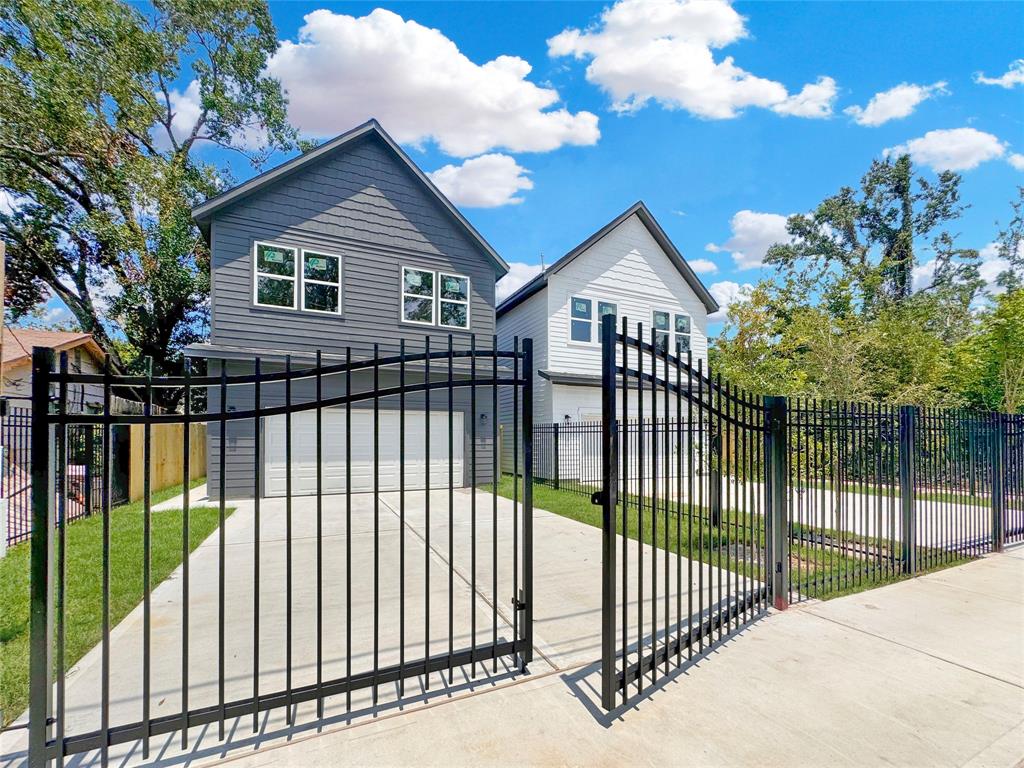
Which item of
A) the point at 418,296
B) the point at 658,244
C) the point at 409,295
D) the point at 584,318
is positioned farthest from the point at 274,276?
the point at 658,244

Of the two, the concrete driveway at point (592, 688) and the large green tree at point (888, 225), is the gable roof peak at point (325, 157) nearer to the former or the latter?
the concrete driveway at point (592, 688)

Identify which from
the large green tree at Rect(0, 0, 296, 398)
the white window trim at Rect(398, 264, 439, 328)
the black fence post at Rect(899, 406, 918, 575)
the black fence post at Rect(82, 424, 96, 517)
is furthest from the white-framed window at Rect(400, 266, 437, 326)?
the black fence post at Rect(899, 406, 918, 575)

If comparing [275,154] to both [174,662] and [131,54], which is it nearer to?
[131,54]

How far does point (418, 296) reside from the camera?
39.5 ft

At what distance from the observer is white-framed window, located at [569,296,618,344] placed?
14.5 meters

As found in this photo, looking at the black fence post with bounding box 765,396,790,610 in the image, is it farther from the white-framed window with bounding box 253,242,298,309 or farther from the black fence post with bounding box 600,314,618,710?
the white-framed window with bounding box 253,242,298,309

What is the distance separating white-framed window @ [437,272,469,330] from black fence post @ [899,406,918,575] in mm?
9358

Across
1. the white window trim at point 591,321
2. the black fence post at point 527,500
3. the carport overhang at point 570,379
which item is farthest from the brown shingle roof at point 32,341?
the black fence post at point 527,500

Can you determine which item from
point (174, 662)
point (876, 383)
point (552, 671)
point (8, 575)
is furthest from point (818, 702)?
point (876, 383)

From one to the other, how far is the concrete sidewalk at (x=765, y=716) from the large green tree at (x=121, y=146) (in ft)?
58.2

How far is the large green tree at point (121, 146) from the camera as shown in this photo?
579 inches

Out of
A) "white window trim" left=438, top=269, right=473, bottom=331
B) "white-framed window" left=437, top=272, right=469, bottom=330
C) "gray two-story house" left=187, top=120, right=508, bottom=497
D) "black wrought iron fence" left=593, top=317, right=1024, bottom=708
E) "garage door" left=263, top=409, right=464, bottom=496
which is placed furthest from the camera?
"white-framed window" left=437, top=272, right=469, bottom=330

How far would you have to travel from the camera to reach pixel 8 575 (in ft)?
16.5

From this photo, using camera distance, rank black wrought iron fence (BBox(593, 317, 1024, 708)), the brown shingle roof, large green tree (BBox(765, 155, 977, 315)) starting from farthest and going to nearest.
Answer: large green tree (BBox(765, 155, 977, 315)) → the brown shingle roof → black wrought iron fence (BBox(593, 317, 1024, 708))
